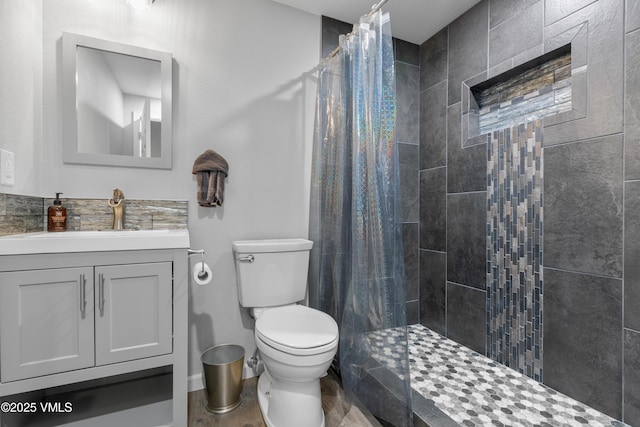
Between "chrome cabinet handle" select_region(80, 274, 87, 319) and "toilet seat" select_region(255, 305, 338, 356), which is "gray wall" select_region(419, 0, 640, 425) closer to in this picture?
"toilet seat" select_region(255, 305, 338, 356)

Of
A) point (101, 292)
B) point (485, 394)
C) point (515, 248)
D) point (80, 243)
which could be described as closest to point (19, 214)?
point (80, 243)

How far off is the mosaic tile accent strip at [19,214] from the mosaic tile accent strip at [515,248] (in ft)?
8.10

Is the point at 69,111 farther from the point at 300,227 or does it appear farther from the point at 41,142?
the point at 300,227

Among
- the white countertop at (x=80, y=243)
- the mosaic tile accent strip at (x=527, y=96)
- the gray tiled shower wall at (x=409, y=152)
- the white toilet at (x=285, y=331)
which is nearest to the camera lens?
the white countertop at (x=80, y=243)

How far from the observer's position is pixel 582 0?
1478mm

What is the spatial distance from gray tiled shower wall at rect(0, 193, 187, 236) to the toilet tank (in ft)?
1.33

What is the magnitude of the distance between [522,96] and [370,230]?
4.43 feet

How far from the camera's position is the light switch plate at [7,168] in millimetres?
1196

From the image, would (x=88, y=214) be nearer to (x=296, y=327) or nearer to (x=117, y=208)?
(x=117, y=208)

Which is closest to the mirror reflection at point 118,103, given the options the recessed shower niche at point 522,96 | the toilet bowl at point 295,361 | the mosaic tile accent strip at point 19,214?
the mosaic tile accent strip at point 19,214

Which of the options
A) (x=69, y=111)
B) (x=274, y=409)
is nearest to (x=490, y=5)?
(x=69, y=111)

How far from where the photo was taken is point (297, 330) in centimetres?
141

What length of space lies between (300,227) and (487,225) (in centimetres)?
122

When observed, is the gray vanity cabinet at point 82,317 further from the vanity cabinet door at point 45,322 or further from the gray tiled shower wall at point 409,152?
the gray tiled shower wall at point 409,152
